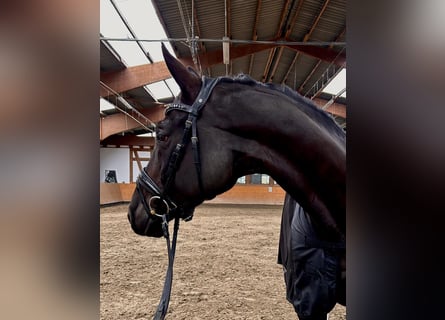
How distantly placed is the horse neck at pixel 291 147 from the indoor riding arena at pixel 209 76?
0.14 feet

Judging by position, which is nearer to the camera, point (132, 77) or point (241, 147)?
point (241, 147)

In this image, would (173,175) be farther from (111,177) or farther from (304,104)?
(111,177)

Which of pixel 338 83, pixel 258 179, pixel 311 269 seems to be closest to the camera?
pixel 311 269

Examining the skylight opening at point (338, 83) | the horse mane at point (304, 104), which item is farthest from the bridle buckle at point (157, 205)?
the skylight opening at point (338, 83)

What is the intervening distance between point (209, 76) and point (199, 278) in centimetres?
207

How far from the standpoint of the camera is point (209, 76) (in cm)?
321

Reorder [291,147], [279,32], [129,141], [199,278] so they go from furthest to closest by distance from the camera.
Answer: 1. [129,141]
2. [279,32]
3. [199,278]
4. [291,147]

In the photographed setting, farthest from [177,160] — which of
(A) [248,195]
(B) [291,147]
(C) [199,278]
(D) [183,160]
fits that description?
(A) [248,195]

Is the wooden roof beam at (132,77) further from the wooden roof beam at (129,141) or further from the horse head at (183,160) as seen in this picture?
the wooden roof beam at (129,141)

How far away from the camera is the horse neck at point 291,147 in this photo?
2.77 feet
